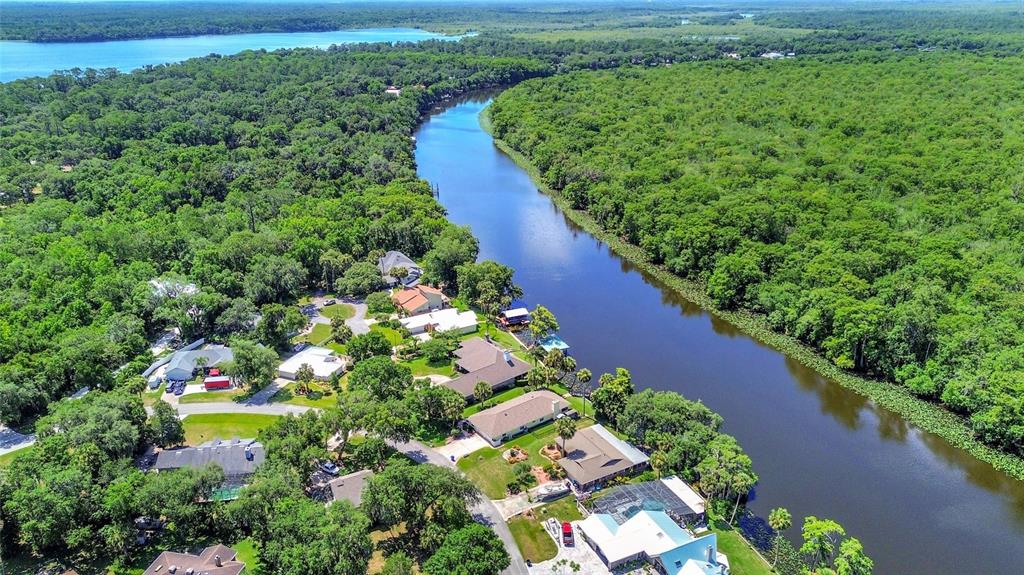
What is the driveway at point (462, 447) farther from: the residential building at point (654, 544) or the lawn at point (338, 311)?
the lawn at point (338, 311)

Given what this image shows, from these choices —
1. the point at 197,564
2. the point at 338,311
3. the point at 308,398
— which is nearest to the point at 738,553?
the point at 197,564

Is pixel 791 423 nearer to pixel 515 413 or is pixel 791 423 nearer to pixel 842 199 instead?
pixel 515 413

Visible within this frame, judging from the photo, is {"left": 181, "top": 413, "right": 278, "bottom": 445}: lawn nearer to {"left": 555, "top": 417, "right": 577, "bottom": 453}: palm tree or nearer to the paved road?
the paved road

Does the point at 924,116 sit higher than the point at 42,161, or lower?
higher

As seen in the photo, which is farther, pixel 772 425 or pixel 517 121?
pixel 517 121

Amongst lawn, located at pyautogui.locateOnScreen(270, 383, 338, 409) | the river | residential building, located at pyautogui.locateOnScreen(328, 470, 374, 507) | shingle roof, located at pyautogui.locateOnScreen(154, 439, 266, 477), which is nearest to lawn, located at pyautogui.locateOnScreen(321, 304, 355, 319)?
lawn, located at pyautogui.locateOnScreen(270, 383, 338, 409)

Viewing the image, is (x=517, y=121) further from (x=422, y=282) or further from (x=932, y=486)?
(x=932, y=486)

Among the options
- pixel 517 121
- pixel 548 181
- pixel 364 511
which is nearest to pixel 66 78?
pixel 517 121
